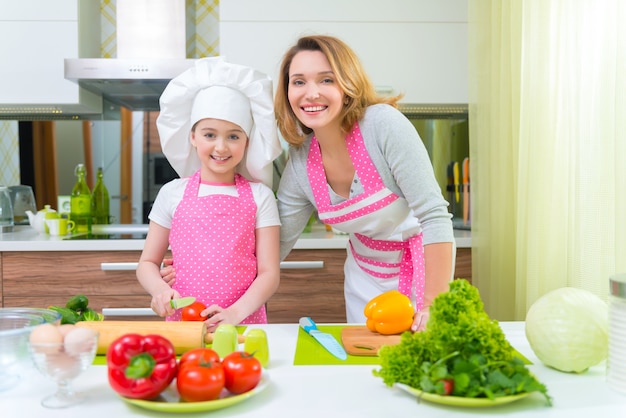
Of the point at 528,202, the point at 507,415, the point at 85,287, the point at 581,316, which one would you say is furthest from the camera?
the point at 85,287

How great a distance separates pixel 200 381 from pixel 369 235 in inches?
38.4

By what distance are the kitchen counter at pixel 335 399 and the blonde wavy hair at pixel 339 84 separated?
2.32 feet

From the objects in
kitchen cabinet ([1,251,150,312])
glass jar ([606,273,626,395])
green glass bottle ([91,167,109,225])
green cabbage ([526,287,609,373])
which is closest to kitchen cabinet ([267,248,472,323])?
kitchen cabinet ([1,251,150,312])

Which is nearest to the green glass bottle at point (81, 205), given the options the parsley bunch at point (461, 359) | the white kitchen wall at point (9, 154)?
the white kitchen wall at point (9, 154)

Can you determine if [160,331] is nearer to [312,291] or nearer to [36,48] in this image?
[312,291]

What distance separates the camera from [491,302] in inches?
89.0

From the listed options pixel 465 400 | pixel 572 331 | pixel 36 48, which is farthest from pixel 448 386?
pixel 36 48

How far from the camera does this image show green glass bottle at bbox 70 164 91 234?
291 cm

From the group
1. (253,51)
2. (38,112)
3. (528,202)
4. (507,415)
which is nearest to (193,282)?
(507,415)

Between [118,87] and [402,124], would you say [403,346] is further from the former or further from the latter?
[118,87]

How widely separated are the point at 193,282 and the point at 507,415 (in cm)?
90

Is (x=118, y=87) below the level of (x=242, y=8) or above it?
below

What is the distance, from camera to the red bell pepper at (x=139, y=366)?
0.80 meters

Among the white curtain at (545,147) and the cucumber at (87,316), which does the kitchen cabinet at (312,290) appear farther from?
the cucumber at (87,316)
